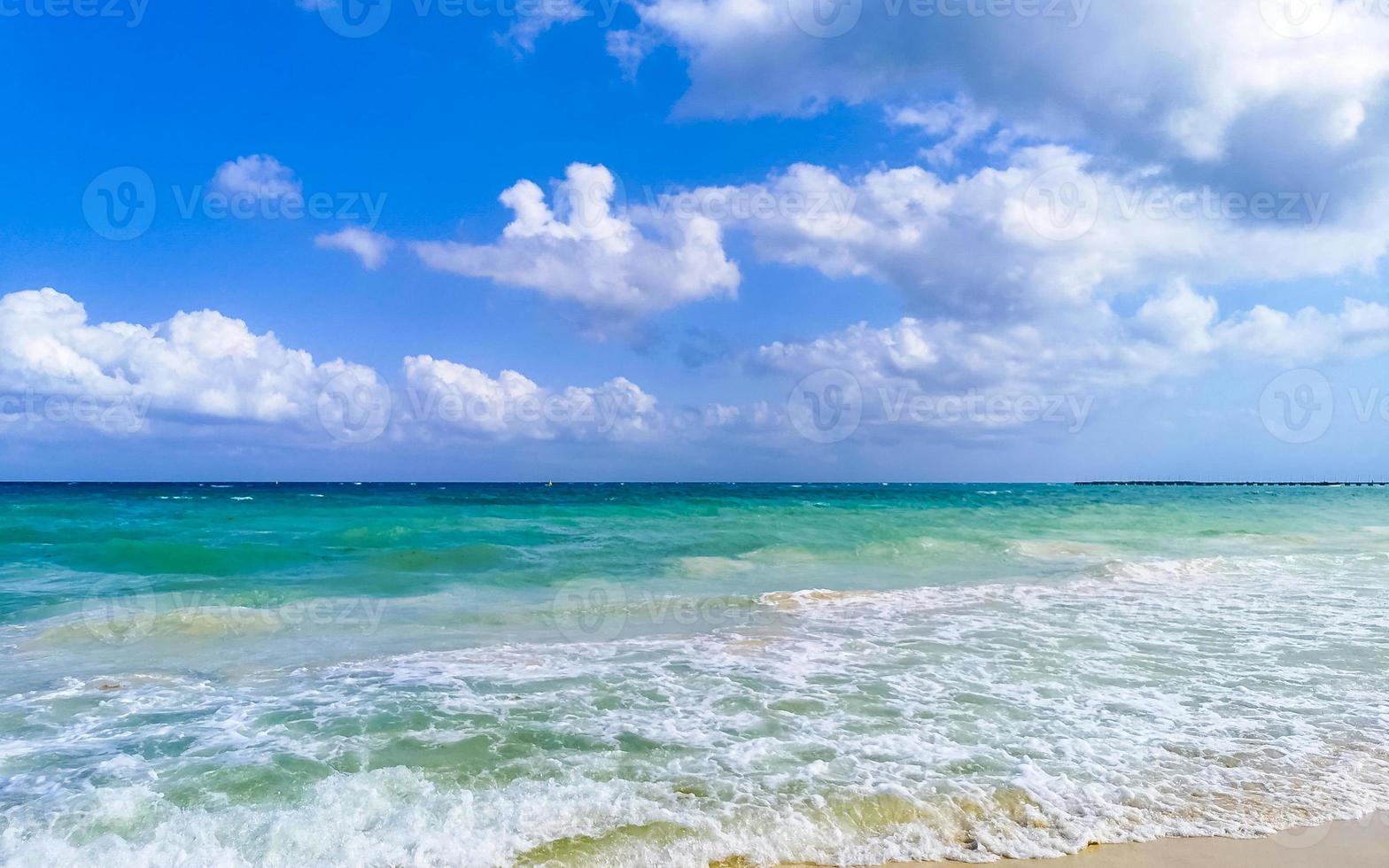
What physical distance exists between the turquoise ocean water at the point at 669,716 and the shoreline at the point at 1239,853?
0.13m

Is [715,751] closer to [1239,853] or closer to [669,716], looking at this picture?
[669,716]

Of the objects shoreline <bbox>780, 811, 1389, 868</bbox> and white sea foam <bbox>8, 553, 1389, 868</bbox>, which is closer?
shoreline <bbox>780, 811, 1389, 868</bbox>

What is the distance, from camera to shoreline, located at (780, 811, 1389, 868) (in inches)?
190

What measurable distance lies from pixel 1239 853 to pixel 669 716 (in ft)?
14.8

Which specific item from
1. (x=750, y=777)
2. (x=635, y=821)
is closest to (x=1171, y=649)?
(x=750, y=777)

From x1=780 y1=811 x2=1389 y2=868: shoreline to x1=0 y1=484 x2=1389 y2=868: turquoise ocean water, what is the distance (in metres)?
0.13

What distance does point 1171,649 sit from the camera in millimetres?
10211

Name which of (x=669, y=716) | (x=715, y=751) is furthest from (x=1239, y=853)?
(x=669, y=716)

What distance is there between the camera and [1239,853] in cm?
495

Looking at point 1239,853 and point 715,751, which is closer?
point 1239,853

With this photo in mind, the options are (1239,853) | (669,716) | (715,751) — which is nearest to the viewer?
(1239,853)

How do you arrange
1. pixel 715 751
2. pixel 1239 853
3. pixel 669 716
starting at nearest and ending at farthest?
pixel 1239 853 → pixel 715 751 → pixel 669 716

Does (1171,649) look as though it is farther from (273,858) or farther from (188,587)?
(188,587)

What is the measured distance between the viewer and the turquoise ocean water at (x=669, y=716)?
17.2ft
